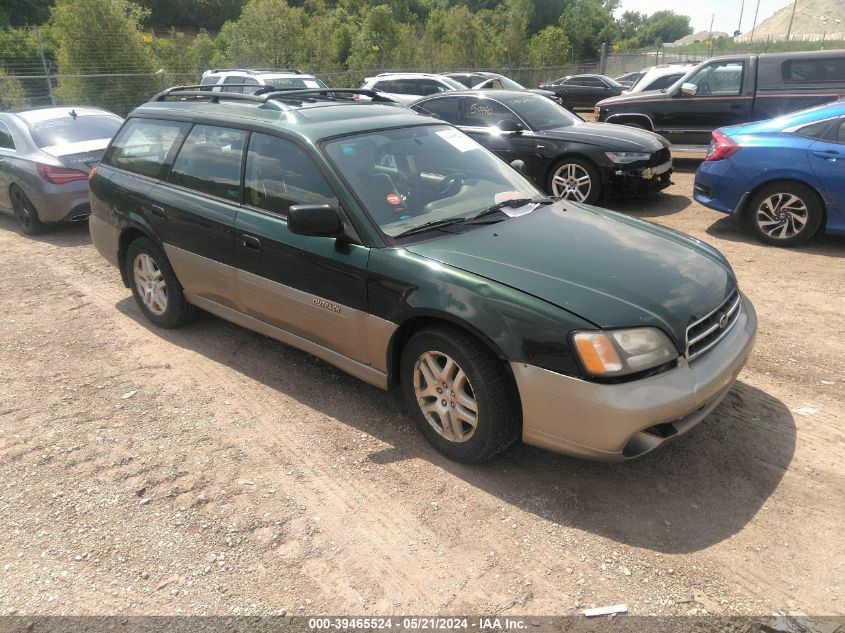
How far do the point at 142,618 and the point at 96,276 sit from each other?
5003 millimetres

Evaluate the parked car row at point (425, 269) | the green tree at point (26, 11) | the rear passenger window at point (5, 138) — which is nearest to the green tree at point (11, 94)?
the rear passenger window at point (5, 138)

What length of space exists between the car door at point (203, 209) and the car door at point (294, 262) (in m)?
0.13

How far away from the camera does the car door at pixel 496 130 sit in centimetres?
848

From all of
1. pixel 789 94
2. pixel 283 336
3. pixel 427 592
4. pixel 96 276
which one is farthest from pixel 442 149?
pixel 789 94

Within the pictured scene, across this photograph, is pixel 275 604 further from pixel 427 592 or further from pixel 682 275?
pixel 682 275

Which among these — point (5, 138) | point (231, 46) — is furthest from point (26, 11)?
point (5, 138)

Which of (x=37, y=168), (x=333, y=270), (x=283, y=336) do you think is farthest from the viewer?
(x=37, y=168)

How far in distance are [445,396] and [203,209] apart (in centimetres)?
222

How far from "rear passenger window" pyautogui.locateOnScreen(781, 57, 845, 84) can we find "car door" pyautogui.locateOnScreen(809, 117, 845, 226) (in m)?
4.15

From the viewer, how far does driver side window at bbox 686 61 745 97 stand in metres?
10.2

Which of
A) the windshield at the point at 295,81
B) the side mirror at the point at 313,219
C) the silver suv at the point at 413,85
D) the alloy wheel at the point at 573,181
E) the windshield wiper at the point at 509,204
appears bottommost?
the alloy wheel at the point at 573,181

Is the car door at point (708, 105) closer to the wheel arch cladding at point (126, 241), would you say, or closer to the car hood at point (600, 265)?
the car hood at point (600, 265)

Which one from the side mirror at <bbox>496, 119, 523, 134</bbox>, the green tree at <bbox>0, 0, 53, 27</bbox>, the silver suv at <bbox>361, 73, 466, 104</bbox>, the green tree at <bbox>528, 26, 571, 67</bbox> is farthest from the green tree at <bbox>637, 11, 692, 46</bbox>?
the side mirror at <bbox>496, 119, 523, 134</bbox>

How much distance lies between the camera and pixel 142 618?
2.52 m
